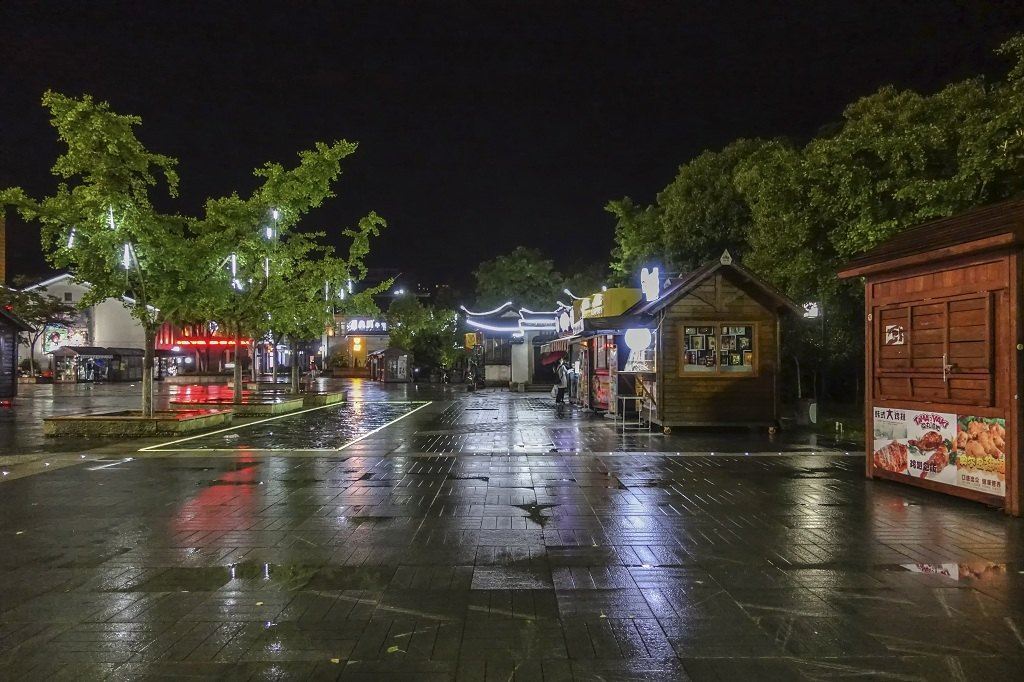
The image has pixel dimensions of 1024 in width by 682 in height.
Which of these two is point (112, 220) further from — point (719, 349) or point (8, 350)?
point (8, 350)

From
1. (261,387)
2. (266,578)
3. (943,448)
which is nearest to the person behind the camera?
(266,578)

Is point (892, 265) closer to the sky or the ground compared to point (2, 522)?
closer to the sky

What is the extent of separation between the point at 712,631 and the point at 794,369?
2228 cm

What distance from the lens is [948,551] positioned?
6742 millimetres

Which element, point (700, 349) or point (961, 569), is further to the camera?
point (700, 349)

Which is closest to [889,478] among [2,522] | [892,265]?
[892,265]

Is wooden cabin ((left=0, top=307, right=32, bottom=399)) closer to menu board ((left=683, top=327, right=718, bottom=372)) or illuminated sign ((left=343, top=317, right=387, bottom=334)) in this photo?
menu board ((left=683, top=327, right=718, bottom=372))

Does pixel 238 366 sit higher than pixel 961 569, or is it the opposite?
pixel 238 366

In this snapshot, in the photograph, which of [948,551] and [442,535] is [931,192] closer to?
[948,551]

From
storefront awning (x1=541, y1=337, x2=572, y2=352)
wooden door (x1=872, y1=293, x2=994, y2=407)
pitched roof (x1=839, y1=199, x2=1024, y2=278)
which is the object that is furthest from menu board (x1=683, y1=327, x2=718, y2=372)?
storefront awning (x1=541, y1=337, x2=572, y2=352)

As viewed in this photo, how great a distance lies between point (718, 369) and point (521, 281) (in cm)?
4668

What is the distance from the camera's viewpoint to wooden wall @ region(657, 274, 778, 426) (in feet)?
55.4

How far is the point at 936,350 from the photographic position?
30.6 feet

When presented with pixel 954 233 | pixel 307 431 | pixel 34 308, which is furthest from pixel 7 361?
pixel 954 233
